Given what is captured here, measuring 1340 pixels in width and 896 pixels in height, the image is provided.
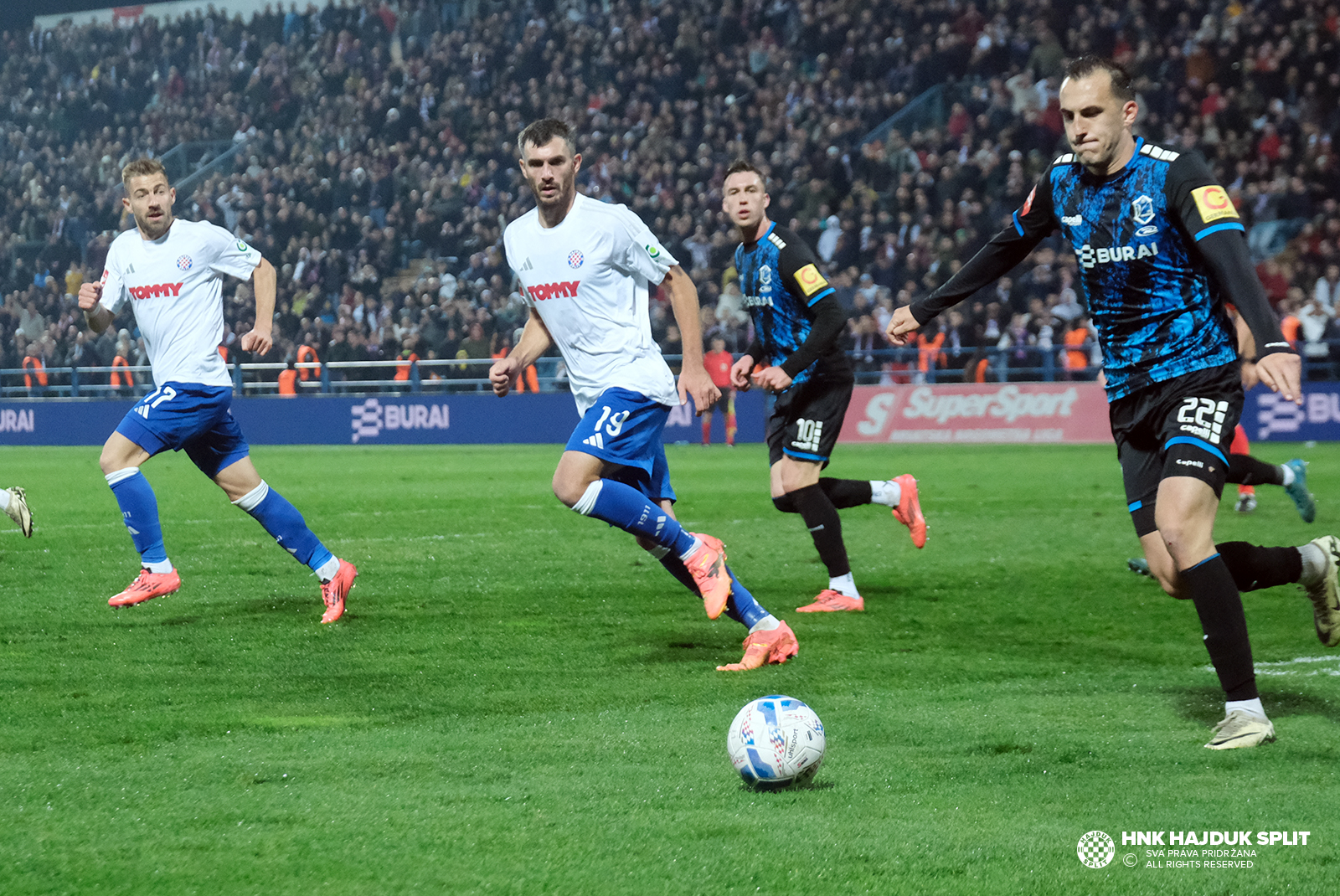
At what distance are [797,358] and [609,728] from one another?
2.79 meters

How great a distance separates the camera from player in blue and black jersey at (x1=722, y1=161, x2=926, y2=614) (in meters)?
7.05

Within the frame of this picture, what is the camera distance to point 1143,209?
4438 millimetres

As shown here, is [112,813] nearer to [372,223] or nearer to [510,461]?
[510,461]

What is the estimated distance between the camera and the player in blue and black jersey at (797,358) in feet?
23.1

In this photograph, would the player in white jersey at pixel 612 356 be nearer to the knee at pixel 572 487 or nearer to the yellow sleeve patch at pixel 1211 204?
the knee at pixel 572 487

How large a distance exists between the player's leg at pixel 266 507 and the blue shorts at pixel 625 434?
1698mm

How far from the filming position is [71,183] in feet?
113

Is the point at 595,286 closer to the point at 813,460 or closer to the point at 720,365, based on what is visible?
the point at 813,460

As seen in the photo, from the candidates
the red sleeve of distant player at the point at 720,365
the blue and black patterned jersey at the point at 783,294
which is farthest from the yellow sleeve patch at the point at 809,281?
the red sleeve of distant player at the point at 720,365

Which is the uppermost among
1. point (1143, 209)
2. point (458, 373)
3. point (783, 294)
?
point (1143, 209)

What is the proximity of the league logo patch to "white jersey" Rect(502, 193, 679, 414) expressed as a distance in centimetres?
209

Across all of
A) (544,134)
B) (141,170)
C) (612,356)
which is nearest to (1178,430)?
(612,356)

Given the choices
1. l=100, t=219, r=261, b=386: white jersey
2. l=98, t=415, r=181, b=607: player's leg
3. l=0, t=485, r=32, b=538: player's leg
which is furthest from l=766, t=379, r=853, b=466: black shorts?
l=0, t=485, r=32, b=538: player's leg

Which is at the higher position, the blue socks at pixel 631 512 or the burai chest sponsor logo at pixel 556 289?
the burai chest sponsor logo at pixel 556 289
